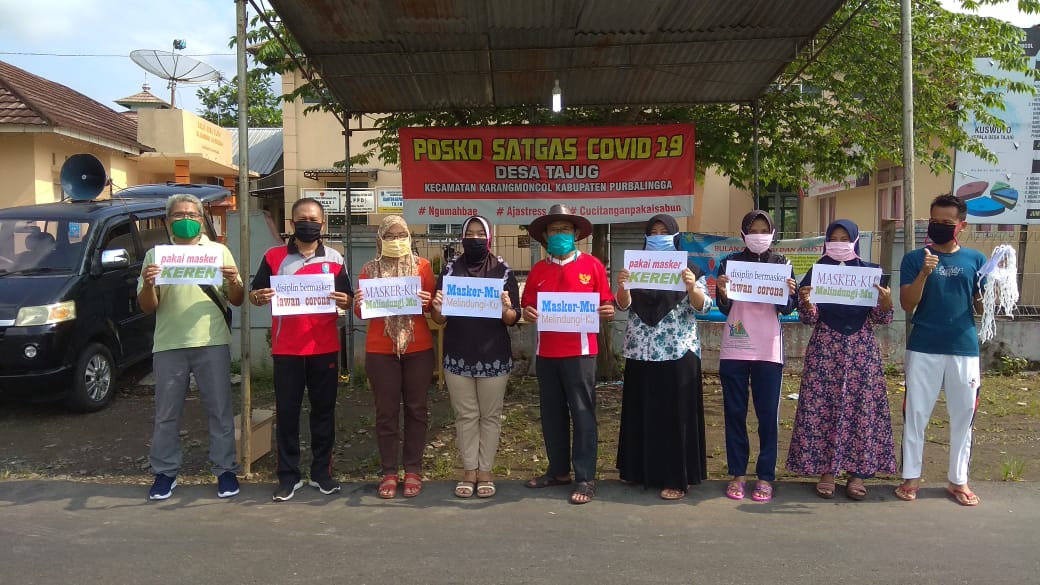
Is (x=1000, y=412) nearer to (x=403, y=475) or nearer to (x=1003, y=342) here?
(x=1003, y=342)

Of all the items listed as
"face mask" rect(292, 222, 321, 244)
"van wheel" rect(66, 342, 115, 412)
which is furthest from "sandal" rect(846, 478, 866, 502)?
"van wheel" rect(66, 342, 115, 412)

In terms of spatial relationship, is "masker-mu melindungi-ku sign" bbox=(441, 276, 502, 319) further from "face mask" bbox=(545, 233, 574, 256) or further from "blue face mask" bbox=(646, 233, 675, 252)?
"blue face mask" bbox=(646, 233, 675, 252)

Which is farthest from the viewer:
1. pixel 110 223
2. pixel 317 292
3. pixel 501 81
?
pixel 110 223

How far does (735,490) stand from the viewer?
4488mm

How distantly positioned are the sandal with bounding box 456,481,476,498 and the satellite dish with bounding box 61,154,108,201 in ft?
20.9

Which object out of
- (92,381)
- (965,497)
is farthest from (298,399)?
(965,497)

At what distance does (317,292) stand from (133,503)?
1.86 metres

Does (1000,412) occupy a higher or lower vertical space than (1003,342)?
lower

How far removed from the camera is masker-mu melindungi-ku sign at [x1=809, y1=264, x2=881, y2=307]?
429 centimetres

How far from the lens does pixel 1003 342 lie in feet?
27.5

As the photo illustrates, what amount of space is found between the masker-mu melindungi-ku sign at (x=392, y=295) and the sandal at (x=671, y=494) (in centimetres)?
200

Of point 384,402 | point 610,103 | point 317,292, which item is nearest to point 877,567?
point 384,402

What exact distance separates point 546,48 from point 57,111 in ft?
37.7

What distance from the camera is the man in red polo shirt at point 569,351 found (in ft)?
14.5
